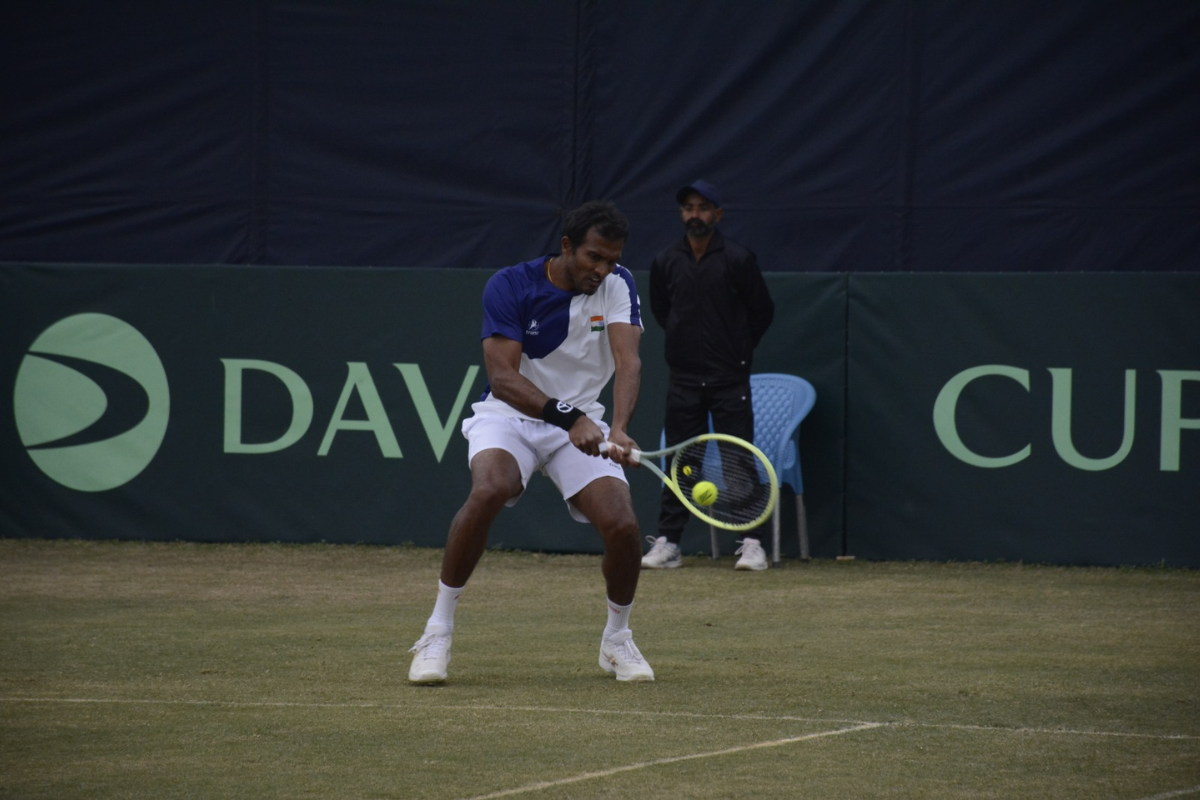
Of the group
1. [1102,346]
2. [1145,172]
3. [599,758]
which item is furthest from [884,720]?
[1145,172]

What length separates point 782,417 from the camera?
32.5ft

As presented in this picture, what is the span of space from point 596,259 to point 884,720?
200cm

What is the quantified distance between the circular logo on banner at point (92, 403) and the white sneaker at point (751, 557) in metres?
3.93

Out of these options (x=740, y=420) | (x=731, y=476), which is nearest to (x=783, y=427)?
(x=740, y=420)

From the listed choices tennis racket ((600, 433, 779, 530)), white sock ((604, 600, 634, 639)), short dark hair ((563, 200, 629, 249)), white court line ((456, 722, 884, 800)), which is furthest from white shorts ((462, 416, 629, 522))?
white court line ((456, 722, 884, 800))

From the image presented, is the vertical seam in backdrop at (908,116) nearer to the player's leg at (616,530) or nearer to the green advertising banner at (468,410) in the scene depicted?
the green advertising banner at (468,410)

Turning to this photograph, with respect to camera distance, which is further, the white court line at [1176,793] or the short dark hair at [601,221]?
the short dark hair at [601,221]

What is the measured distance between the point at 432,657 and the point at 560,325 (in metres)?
1.36

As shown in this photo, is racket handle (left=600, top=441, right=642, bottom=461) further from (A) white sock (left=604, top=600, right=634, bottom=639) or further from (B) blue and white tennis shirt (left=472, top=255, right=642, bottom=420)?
(A) white sock (left=604, top=600, right=634, bottom=639)

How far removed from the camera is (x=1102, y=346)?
31.1ft

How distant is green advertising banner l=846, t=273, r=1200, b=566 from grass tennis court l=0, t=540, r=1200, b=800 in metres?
0.24

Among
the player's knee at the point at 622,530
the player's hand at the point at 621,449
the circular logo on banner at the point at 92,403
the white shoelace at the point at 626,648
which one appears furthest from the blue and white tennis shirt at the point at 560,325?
the circular logo on banner at the point at 92,403

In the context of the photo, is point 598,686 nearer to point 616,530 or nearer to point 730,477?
point 616,530

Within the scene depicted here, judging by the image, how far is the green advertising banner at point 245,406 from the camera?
10453mm
